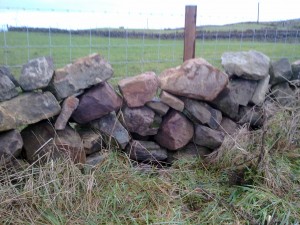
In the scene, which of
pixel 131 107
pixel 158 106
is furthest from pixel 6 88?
pixel 158 106

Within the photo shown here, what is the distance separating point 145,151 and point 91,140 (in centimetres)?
55

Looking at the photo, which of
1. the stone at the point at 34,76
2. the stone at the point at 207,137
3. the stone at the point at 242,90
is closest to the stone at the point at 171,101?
the stone at the point at 207,137

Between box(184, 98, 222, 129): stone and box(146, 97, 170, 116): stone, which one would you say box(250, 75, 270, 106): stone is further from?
box(146, 97, 170, 116): stone

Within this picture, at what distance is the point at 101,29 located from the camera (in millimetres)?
4074

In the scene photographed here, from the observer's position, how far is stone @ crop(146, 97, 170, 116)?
336 centimetres

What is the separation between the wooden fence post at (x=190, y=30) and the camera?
379 cm

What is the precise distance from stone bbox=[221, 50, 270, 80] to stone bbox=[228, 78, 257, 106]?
66 mm

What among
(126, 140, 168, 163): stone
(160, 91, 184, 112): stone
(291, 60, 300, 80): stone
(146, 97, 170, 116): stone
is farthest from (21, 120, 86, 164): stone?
(291, 60, 300, 80): stone

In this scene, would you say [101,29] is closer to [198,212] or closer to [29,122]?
[29,122]

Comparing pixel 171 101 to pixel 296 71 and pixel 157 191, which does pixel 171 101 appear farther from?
pixel 296 71

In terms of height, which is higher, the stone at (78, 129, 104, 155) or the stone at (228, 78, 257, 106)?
the stone at (228, 78, 257, 106)

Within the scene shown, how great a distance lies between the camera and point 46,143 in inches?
114

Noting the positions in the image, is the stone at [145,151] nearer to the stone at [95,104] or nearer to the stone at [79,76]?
the stone at [95,104]

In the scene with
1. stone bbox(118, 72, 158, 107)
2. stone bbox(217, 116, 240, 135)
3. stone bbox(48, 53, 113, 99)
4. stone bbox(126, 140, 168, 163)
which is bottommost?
stone bbox(126, 140, 168, 163)
